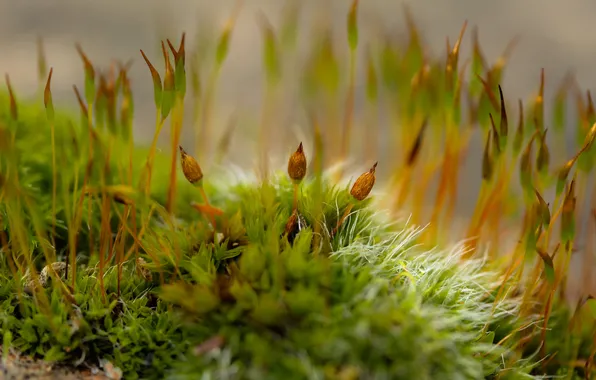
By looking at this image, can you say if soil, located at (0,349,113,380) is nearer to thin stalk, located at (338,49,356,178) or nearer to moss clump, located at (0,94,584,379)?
moss clump, located at (0,94,584,379)

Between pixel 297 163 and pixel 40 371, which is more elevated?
pixel 297 163

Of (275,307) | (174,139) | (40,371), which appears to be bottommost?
(40,371)

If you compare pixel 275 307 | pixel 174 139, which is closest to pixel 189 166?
pixel 174 139

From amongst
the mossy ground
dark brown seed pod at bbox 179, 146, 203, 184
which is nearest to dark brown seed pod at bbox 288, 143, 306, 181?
the mossy ground

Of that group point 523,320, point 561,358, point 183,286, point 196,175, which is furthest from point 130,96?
point 561,358

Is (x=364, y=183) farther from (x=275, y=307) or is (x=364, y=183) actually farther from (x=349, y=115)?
(x=349, y=115)

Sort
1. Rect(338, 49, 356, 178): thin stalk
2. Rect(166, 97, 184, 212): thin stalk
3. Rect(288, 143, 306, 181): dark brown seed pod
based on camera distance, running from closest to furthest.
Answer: Rect(288, 143, 306, 181): dark brown seed pod < Rect(166, 97, 184, 212): thin stalk < Rect(338, 49, 356, 178): thin stalk

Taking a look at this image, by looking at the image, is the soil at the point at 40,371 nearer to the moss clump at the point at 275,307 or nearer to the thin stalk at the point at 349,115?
the moss clump at the point at 275,307

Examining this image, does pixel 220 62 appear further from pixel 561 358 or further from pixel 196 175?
pixel 561 358

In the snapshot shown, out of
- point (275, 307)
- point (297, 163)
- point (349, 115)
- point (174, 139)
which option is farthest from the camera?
point (349, 115)

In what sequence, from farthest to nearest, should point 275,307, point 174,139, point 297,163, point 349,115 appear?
point 349,115 → point 174,139 → point 297,163 → point 275,307

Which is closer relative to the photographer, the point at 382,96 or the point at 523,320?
the point at 523,320
